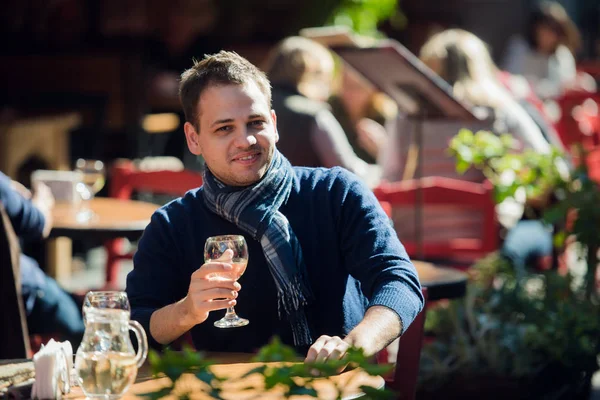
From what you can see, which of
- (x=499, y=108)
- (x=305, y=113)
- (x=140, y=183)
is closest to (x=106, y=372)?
(x=140, y=183)

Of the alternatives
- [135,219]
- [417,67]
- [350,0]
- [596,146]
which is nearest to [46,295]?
[135,219]

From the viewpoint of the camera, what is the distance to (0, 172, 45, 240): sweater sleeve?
13.3 ft

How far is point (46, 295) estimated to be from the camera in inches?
165

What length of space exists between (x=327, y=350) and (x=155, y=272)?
665mm

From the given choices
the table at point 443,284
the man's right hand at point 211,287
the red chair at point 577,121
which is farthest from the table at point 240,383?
the red chair at point 577,121

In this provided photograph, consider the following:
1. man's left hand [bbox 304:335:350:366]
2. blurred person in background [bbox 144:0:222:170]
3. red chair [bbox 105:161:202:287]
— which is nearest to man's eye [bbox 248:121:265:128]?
man's left hand [bbox 304:335:350:366]

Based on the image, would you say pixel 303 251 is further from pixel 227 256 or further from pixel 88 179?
pixel 88 179

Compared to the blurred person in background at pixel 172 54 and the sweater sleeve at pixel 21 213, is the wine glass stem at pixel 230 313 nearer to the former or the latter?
the sweater sleeve at pixel 21 213

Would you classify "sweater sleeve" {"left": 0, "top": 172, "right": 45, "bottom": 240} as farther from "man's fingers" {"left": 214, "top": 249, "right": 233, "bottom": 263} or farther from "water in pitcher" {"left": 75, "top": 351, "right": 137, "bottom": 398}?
"water in pitcher" {"left": 75, "top": 351, "right": 137, "bottom": 398}

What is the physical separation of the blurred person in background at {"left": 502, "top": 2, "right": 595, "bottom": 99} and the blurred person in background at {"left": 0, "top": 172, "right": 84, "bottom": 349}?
7.21 metres

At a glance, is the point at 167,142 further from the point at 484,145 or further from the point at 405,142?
the point at 484,145

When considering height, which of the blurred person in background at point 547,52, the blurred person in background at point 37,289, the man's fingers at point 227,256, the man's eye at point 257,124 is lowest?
the blurred person in background at point 37,289

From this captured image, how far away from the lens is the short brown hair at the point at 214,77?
2713 millimetres

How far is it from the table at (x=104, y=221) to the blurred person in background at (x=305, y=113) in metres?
0.92
